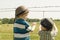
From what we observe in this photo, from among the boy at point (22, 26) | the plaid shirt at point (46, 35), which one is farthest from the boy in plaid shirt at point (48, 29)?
the boy at point (22, 26)

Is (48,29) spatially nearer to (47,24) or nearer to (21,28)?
(47,24)

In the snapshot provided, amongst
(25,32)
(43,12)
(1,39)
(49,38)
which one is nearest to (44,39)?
(49,38)

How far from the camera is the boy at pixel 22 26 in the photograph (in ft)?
18.1

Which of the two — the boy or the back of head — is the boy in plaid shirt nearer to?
the back of head

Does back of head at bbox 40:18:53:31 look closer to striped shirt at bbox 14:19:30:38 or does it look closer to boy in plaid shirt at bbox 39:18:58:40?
boy in plaid shirt at bbox 39:18:58:40

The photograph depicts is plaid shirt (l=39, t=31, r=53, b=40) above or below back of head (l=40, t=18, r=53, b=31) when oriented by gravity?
below

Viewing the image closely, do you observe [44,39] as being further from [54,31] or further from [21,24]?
[21,24]

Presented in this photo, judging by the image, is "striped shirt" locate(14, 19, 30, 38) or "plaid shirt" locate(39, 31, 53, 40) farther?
"plaid shirt" locate(39, 31, 53, 40)

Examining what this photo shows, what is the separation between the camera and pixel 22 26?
553cm

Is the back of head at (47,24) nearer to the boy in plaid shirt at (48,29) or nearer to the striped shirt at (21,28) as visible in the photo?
the boy in plaid shirt at (48,29)

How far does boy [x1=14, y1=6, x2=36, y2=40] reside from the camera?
18.1 ft

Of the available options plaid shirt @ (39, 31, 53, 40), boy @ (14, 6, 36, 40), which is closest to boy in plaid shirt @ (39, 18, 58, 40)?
plaid shirt @ (39, 31, 53, 40)

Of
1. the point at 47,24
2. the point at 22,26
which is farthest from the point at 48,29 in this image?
→ the point at 22,26

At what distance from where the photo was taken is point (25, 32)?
5520mm
